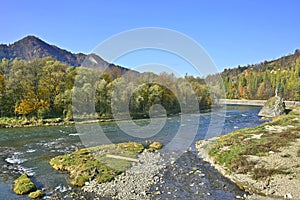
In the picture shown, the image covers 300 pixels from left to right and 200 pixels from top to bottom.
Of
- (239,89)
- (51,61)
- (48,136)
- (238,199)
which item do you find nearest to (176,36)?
(238,199)

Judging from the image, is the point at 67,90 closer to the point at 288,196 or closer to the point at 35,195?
the point at 35,195

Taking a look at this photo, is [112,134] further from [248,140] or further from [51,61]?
[51,61]

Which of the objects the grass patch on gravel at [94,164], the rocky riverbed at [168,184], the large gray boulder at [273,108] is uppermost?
the large gray boulder at [273,108]

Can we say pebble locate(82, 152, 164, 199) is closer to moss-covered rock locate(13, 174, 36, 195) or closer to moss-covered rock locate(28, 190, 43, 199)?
moss-covered rock locate(28, 190, 43, 199)

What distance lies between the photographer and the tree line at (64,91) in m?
46.5

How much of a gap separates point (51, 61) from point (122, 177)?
1634 inches

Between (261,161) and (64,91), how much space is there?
139 feet

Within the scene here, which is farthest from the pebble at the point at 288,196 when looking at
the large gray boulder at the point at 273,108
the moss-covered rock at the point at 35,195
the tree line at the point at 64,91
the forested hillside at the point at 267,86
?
the forested hillside at the point at 267,86

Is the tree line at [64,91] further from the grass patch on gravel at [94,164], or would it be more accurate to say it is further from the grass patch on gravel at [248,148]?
the grass patch on gravel at [248,148]

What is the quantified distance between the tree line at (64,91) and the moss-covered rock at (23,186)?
31.5 meters

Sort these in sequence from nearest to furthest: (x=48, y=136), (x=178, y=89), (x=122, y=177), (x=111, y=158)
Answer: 1. (x=122, y=177)
2. (x=111, y=158)
3. (x=48, y=136)
4. (x=178, y=89)

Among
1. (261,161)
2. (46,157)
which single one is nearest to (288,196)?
(261,161)

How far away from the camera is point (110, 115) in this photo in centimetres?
4994

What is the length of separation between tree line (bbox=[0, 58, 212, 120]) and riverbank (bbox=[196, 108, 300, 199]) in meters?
26.9
